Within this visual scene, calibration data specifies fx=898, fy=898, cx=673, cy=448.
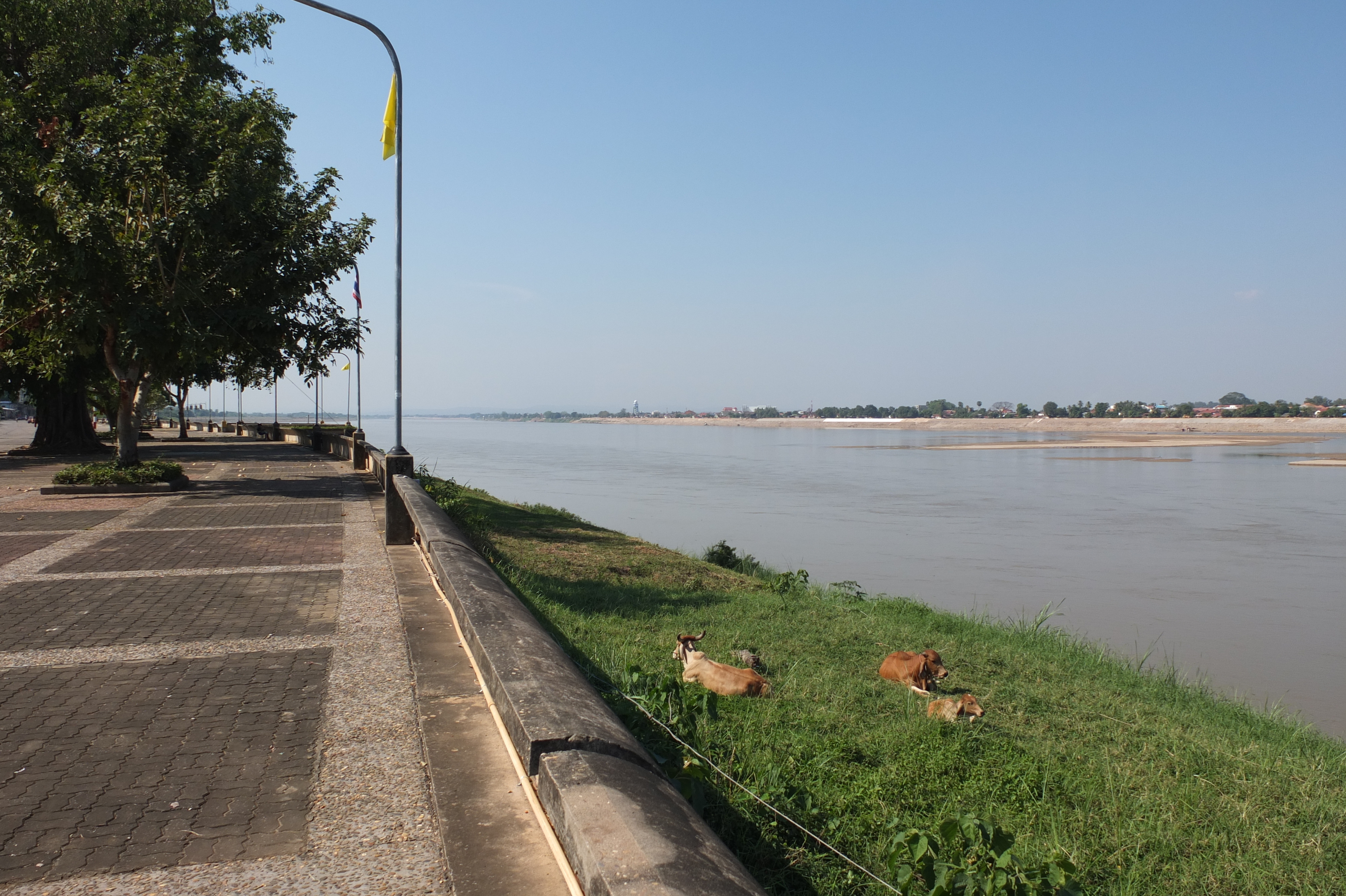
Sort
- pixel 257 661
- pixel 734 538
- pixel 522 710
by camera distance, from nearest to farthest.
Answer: pixel 522 710 → pixel 257 661 → pixel 734 538

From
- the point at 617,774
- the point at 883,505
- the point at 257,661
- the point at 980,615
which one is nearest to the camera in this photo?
the point at 617,774

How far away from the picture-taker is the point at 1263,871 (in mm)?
4582

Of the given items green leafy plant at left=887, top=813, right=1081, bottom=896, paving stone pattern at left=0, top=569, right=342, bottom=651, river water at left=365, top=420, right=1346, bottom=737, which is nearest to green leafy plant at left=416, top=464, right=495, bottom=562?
paving stone pattern at left=0, top=569, right=342, bottom=651

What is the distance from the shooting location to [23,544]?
1038 cm

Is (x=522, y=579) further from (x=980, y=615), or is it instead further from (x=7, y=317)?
(x=7, y=317)

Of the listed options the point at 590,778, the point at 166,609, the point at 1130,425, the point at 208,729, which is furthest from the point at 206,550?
the point at 1130,425

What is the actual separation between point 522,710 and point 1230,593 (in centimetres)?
1591

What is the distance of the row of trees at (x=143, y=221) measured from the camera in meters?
15.7

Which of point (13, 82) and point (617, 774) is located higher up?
point (13, 82)

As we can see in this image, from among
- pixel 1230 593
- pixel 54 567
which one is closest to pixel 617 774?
pixel 54 567

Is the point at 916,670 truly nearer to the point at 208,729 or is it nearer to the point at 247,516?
the point at 208,729

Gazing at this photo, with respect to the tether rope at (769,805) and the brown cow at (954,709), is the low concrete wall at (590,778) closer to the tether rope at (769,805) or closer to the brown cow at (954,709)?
the tether rope at (769,805)

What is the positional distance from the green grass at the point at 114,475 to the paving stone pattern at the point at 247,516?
2725mm

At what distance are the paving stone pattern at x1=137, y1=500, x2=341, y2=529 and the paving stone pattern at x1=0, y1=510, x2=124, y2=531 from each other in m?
0.64
